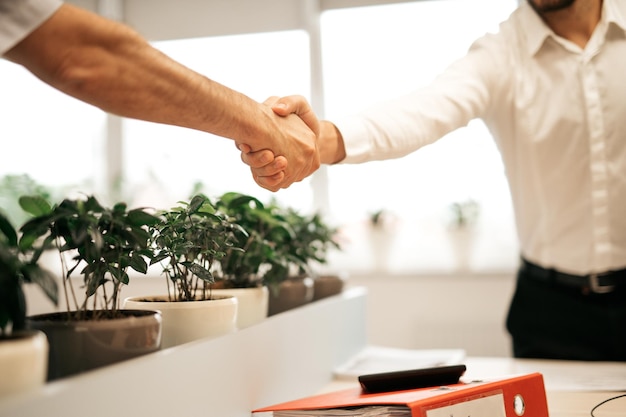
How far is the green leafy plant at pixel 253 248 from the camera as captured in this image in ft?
4.79

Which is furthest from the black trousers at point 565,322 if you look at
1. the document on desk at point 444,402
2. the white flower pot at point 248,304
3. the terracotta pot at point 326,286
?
the white flower pot at point 248,304

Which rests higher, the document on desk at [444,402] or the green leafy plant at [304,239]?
the green leafy plant at [304,239]

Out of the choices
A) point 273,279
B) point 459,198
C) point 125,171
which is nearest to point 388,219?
point 459,198

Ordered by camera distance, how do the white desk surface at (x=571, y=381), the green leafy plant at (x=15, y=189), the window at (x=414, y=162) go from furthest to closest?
the window at (x=414, y=162) → the green leafy plant at (x=15, y=189) → the white desk surface at (x=571, y=381)

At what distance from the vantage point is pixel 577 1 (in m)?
1.79

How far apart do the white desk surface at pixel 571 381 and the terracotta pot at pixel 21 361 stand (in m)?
0.95

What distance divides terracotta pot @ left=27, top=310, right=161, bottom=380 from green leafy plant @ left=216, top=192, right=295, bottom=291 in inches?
19.4

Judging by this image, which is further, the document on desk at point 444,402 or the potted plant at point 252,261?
the potted plant at point 252,261

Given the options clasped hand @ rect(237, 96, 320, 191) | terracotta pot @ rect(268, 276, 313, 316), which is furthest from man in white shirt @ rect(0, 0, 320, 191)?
terracotta pot @ rect(268, 276, 313, 316)

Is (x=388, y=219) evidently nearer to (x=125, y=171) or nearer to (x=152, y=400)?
(x=125, y=171)

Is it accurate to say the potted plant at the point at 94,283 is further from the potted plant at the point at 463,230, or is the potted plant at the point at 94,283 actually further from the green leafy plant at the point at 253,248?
the potted plant at the point at 463,230

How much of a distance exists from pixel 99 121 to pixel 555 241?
160 inches

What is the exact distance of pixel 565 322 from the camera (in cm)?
187

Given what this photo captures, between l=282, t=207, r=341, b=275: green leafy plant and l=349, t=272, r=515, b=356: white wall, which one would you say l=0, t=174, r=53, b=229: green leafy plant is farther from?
l=282, t=207, r=341, b=275: green leafy plant
